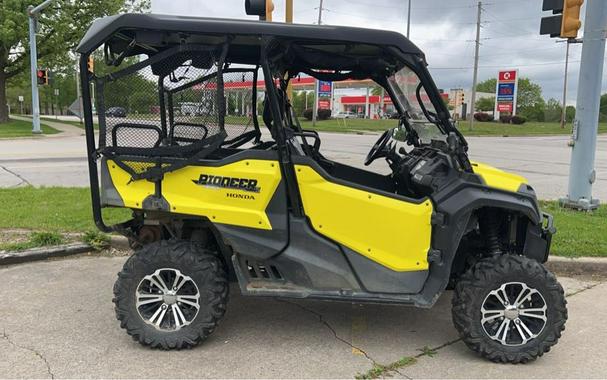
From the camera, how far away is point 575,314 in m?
4.47

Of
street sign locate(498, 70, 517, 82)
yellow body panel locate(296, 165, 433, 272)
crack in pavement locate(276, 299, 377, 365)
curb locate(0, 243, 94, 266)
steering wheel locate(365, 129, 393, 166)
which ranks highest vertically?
street sign locate(498, 70, 517, 82)

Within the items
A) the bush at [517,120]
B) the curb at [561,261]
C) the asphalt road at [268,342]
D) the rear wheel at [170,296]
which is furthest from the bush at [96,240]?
the bush at [517,120]

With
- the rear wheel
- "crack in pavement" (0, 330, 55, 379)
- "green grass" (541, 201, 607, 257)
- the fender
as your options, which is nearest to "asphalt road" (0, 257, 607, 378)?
"crack in pavement" (0, 330, 55, 379)

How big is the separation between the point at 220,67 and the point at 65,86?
7864 cm

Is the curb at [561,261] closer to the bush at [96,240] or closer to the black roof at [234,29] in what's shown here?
the bush at [96,240]

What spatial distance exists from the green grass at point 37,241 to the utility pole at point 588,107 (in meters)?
7.32

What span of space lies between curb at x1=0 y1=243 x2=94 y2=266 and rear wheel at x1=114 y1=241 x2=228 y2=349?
8.15 ft

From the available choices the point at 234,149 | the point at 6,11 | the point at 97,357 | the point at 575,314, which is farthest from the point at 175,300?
the point at 6,11

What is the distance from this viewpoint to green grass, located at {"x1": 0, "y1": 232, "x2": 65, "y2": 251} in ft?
18.7

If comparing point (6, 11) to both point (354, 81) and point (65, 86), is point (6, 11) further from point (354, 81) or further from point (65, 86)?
point (65, 86)

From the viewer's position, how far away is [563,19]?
7.70m

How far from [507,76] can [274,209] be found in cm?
6707

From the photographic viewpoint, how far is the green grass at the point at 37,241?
225 inches

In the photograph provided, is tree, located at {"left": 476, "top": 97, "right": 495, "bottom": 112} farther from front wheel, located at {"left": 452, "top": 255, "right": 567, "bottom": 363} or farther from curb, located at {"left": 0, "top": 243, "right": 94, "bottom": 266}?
front wheel, located at {"left": 452, "top": 255, "right": 567, "bottom": 363}
